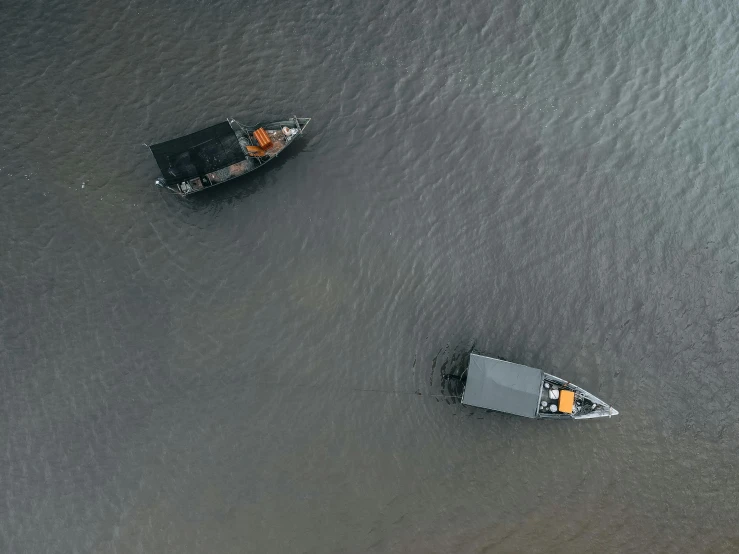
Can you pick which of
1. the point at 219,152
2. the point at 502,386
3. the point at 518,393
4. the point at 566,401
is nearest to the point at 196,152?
the point at 219,152

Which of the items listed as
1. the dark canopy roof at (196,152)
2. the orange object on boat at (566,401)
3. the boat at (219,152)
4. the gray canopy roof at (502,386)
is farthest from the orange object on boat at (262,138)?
the orange object on boat at (566,401)

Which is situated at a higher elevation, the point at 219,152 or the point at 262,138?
the point at 262,138

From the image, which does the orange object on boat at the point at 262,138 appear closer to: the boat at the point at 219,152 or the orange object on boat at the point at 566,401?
the boat at the point at 219,152

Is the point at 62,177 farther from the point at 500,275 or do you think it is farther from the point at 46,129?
Answer: the point at 500,275

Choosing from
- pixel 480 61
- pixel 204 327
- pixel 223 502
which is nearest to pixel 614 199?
pixel 480 61

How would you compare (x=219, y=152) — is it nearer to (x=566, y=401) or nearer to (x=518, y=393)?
(x=518, y=393)

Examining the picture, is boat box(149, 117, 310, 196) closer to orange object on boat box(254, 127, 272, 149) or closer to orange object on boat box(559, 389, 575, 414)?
orange object on boat box(254, 127, 272, 149)

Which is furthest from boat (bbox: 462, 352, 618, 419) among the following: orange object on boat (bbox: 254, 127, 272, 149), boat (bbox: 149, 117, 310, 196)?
orange object on boat (bbox: 254, 127, 272, 149)
